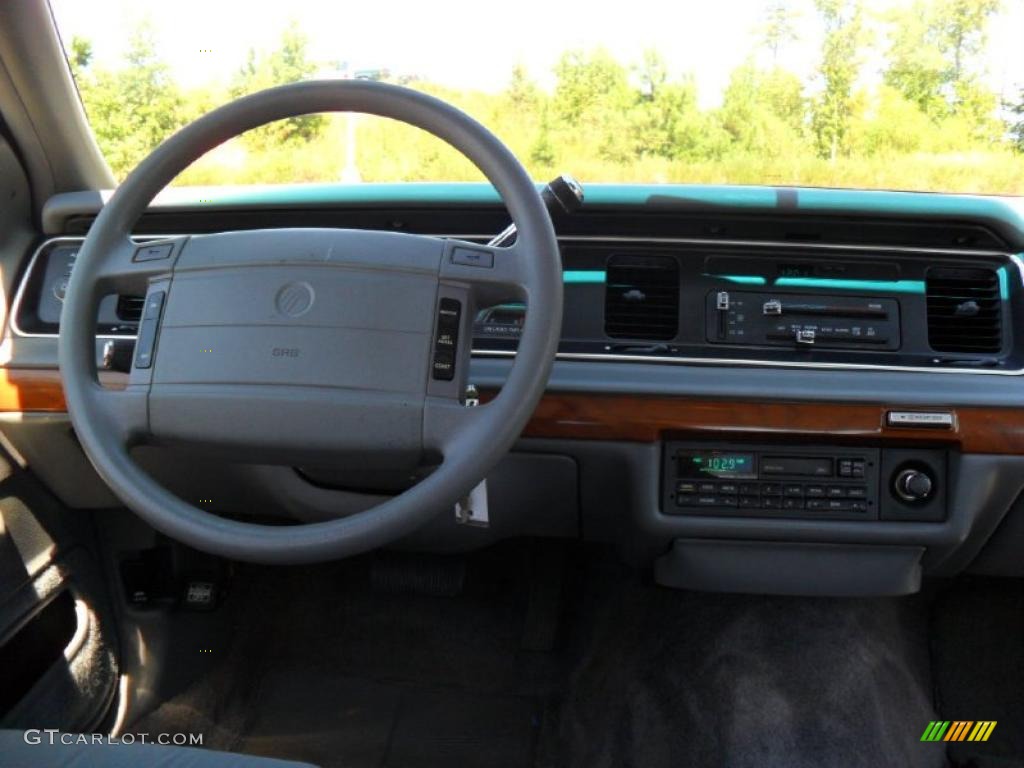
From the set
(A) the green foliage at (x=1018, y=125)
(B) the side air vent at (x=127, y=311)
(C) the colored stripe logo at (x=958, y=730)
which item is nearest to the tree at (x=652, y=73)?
(A) the green foliage at (x=1018, y=125)

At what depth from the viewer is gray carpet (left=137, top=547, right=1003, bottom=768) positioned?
2219 millimetres

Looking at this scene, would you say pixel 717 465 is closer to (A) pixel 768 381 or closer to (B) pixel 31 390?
(A) pixel 768 381

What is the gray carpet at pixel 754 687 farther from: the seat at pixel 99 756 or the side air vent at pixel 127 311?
the side air vent at pixel 127 311

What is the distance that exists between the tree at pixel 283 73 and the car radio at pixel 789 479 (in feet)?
2.92

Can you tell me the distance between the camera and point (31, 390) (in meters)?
2.01

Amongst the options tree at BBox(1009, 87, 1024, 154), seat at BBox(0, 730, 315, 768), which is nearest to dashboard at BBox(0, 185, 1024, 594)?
tree at BBox(1009, 87, 1024, 154)

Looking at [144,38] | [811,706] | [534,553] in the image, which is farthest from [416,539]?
[144,38]

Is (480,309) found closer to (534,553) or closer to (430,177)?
(430,177)

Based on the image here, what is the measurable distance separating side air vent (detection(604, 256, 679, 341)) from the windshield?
0.57ft

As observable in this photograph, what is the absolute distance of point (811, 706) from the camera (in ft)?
7.22

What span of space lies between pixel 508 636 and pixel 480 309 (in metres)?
1.39

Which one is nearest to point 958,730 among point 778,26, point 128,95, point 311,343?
point 778,26

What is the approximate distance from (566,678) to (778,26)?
1.60 metres

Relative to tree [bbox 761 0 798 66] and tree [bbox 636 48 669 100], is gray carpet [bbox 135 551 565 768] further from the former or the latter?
tree [bbox 761 0 798 66]
